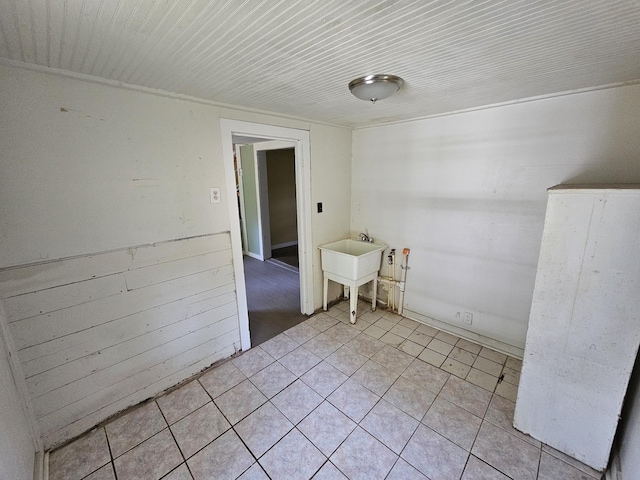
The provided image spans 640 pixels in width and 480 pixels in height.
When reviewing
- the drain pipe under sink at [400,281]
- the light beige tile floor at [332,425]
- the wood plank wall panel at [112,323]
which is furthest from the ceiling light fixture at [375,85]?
the light beige tile floor at [332,425]

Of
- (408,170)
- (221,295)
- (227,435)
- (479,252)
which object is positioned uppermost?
(408,170)

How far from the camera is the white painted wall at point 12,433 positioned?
1.04 metres

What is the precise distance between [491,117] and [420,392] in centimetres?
212

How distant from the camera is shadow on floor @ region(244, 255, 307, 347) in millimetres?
2717

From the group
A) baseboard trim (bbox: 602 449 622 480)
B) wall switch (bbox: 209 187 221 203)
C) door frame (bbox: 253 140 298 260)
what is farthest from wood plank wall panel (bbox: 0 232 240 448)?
door frame (bbox: 253 140 298 260)

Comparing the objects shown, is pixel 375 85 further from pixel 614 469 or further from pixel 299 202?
pixel 614 469

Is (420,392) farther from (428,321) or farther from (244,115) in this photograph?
(244,115)

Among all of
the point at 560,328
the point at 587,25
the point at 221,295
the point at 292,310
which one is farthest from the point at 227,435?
the point at 587,25

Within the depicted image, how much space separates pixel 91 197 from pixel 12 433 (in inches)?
44.2

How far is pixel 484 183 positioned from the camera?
2186mm

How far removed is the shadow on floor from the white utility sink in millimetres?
460

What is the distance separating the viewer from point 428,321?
273 cm

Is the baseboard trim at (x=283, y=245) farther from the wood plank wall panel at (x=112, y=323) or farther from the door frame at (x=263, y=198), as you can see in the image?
the wood plank wall panel at (x=112, y=323)

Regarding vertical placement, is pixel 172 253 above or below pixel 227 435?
above
